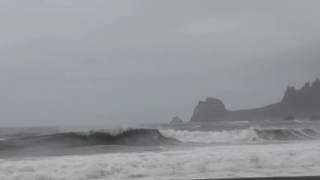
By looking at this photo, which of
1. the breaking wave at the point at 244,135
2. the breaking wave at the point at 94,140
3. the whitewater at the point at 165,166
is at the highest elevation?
the breaking wave at the point at 94,140

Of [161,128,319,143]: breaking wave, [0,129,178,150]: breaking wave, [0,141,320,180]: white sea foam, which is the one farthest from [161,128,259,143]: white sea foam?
[0,141,320,180]: white sea foam

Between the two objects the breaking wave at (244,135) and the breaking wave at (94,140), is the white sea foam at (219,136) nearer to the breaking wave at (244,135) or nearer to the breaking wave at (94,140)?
the breaking wave at (244,135)

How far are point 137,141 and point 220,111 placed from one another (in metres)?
64.1

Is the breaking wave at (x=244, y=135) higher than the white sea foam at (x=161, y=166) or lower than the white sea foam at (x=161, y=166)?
higher

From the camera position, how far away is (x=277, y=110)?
3684 inches

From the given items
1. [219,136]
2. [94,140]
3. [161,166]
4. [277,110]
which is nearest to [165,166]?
[161,166]

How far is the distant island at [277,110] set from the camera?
297 ft

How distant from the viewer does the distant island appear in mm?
90500

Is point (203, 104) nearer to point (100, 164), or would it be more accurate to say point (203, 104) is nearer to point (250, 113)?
point (250, 113)

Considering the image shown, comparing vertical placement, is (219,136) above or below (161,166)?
above

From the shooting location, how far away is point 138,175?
11.1 m

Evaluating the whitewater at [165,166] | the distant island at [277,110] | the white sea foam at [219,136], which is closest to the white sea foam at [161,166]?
the whitewater at [165,166]

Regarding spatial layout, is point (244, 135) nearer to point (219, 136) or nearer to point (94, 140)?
point (219, 136)

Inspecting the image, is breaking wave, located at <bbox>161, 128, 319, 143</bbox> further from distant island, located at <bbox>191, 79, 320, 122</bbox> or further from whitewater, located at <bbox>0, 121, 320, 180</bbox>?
distant island, located at <bbox>191, 79, 320, 122</bbox>
